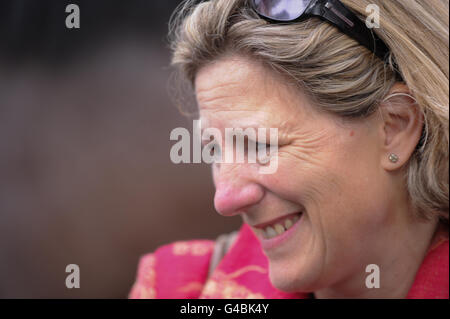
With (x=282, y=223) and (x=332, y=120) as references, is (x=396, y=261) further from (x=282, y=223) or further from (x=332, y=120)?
(x=332, y=120)

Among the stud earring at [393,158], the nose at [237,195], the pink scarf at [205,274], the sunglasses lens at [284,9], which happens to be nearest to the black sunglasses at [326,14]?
the sunglasses lens at [284,9]

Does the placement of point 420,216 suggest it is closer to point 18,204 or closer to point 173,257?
point 173,257

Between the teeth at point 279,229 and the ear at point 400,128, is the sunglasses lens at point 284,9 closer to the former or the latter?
the ear at point 400,128

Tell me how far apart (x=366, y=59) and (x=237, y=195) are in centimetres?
48

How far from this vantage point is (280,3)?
1143mm

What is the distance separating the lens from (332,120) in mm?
1164

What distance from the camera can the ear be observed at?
3.91 feet

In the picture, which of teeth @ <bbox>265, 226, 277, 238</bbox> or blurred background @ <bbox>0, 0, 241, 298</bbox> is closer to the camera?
teeth @ <bbox>265, 226, 277, 238</bbox>

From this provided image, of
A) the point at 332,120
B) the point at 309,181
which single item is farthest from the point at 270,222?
the point at 332,120

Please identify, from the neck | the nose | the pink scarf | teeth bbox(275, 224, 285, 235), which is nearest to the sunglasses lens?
the nose

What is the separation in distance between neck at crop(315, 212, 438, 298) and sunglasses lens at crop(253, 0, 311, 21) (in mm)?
645

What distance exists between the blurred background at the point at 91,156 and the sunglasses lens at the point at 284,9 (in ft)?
2.96

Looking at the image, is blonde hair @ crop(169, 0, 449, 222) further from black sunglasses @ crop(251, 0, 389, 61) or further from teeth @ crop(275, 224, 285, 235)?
teeth @ crop(275, 224, 285, 235)

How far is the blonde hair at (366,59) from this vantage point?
3.72 feet
